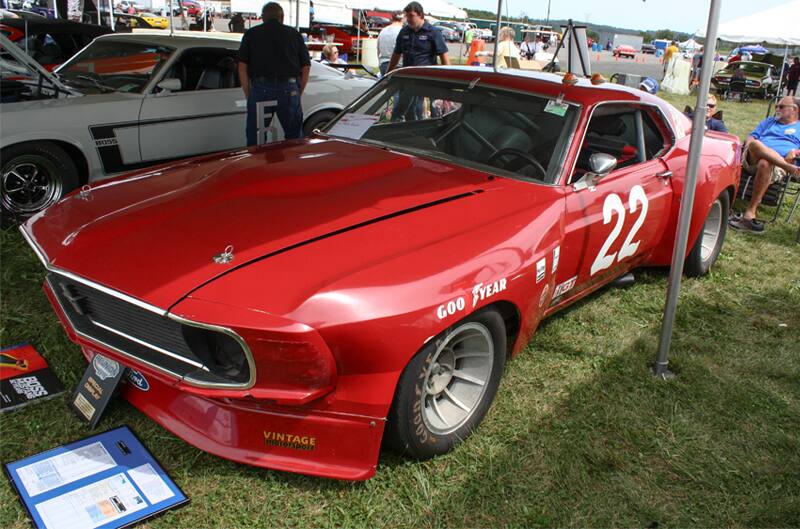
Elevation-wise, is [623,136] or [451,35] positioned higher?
[451,35]

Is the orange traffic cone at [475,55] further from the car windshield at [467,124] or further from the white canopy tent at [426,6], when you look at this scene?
the car windshield at [467,124]

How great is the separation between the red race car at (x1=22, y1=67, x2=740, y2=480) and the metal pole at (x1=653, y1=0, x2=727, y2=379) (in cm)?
35

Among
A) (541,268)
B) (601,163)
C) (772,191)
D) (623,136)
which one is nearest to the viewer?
(541,268)

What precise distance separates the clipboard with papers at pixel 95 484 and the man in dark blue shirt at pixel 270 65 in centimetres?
363

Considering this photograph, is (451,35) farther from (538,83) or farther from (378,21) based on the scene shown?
(538,83)

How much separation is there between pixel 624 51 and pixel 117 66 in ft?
142

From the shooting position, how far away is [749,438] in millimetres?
2822

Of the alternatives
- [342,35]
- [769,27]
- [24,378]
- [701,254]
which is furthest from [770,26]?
[342,35]

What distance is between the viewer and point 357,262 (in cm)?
223

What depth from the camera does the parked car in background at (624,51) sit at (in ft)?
142

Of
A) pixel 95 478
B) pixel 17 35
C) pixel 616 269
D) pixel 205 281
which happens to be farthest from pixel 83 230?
pixel 17 35

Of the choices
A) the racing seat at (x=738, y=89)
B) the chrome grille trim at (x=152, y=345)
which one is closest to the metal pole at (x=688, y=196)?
the chrome grille trim at (x=152, y=345)

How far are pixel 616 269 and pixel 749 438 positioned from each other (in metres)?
1.11

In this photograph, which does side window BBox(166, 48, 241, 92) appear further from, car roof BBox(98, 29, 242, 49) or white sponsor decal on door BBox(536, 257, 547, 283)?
white sponsor decal on door BBox(536, 257, 547, 283)
